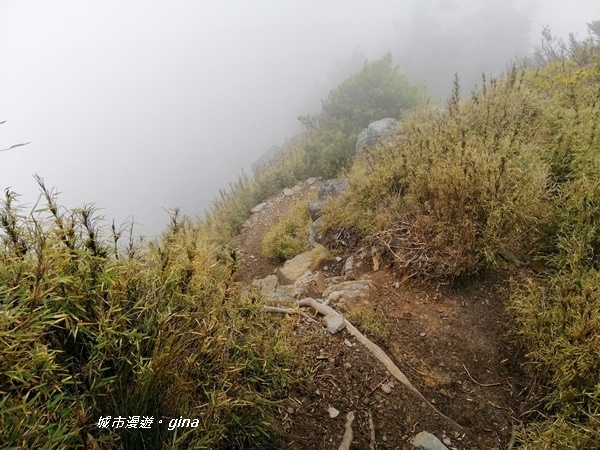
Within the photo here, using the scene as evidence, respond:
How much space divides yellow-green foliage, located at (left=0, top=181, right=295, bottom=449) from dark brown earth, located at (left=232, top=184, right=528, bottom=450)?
0.44 m

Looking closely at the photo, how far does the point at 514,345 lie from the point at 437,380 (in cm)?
68

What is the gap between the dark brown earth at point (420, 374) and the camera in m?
1.93

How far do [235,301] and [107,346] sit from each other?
30.4 inches

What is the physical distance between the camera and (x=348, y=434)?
1.87m

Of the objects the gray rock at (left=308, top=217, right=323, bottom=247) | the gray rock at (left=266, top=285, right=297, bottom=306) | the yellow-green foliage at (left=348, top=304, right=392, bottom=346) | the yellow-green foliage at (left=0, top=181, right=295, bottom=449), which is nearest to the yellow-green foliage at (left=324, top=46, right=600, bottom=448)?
the gray rock at (left=308, top=217, right=323, bottom=247)

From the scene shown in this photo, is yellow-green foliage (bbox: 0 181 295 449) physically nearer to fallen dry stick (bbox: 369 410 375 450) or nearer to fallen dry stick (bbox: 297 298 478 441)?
fallen dry stick (bbox: 369 410 375 450)

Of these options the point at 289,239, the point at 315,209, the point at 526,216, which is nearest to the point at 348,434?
the point at 526,216

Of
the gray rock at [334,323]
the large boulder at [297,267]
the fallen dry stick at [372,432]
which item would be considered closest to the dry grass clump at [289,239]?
the large boulder at [297,267]

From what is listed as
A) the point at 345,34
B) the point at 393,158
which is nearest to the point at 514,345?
the point at 393,158

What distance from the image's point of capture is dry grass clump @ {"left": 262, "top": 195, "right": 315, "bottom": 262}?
600 centimetres

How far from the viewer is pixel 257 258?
6.79m

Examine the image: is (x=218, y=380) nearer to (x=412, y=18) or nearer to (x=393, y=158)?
(x=393, y=158)

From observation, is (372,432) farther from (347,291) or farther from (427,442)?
(347,291)

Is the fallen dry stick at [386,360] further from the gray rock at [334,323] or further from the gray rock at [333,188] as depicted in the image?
the gray rock at [333,188]
